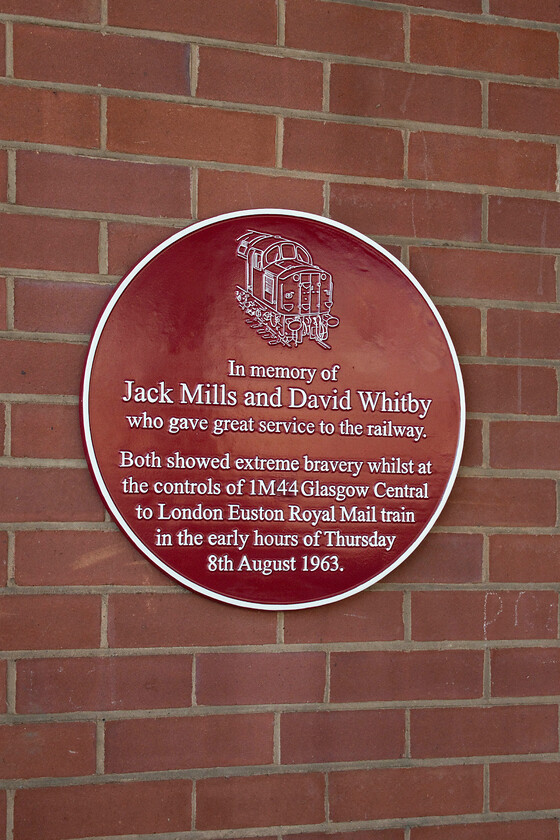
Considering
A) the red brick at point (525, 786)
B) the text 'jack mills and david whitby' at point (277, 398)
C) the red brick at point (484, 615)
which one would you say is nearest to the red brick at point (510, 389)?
the text 'jack mills and david whitby' at point (277, 398)

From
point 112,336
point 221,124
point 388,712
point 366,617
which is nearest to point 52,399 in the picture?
point 112,336

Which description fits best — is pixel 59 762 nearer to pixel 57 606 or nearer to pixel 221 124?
pixel 57 606

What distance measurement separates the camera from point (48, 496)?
1.89 meters

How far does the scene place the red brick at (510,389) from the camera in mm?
2111

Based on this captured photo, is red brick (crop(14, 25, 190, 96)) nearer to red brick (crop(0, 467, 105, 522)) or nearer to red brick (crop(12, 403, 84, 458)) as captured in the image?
red brick (crop(12, 403, 84, 458))

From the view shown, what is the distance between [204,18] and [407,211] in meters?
0.65

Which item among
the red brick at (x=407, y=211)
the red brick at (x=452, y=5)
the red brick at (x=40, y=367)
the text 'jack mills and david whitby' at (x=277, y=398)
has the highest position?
the red brick at (x=452, y=5)

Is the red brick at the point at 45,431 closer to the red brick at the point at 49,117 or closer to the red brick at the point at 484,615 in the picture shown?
the red brick at the point at 49,117

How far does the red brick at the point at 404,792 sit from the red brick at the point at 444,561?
0.45 metres

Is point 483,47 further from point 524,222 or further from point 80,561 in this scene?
point 80,561

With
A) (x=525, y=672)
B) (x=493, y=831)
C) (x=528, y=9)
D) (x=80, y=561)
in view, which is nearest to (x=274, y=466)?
(x=80, y=561)

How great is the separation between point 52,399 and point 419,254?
0.94 m

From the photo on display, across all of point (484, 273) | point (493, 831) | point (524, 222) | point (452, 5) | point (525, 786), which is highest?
point (452, 5)

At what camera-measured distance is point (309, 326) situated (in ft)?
6.57
